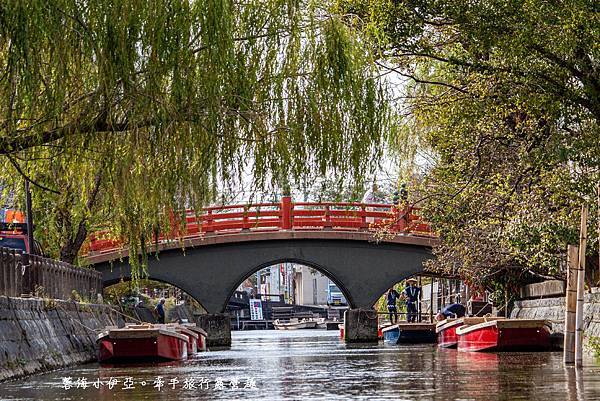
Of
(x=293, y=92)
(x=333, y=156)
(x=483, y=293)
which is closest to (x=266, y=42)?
(x=293, y=92)

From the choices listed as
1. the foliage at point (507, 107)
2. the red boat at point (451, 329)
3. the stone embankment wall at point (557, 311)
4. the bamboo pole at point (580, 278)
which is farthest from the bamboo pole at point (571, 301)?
the red boat at point (451, 329)

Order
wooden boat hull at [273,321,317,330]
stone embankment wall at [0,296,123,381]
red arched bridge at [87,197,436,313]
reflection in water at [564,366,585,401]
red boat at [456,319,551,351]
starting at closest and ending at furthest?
reflection in water at [564,366,585,401] → stone embankment wall at [0,296,123,381] → red boat at [456,319,551,351] → red arched bridge at [87,197,436,313] → wooden boat hull at [273,321,317,330]

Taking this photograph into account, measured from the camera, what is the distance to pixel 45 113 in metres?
10.3

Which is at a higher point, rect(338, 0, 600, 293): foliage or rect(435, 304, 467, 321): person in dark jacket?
rect(338, 0, 600, 293): foliage

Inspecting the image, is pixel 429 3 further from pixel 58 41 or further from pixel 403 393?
pixel 58 41

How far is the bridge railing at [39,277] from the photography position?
19.0 metres

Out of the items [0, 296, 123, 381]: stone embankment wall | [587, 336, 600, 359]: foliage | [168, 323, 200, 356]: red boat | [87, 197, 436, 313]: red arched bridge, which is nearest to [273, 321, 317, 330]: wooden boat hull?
[87, 197, 436, 313]: red arched bridge

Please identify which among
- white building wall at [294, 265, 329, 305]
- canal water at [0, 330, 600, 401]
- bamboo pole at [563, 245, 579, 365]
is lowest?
white building wall at [294, 265, 329, 305]

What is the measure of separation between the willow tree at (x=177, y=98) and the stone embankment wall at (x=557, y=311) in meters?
11.2

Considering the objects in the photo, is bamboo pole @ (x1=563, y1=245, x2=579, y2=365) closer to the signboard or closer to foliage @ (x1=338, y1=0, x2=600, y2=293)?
foliage @ (x1=338, y1=0, x2=600, y2=293)

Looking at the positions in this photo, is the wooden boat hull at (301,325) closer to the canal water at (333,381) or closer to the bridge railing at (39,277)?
the bridge railing at (39,277)

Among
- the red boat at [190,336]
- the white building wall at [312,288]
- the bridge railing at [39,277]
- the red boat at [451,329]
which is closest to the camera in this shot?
the bridge railing at [39,277]

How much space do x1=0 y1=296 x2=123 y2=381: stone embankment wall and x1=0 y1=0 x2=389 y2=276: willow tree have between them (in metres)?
5.09

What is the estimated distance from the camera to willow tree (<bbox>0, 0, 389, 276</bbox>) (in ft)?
33.7
